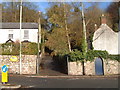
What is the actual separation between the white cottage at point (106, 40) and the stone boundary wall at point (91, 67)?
4.03m

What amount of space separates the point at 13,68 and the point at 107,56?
11.3m

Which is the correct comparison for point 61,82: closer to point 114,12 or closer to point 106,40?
point 106,40

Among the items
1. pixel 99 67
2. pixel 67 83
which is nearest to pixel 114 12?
pixel 99 67

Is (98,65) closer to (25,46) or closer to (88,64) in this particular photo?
(88,64)

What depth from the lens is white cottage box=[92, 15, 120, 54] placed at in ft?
81.7

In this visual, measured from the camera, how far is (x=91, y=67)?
20.8 m

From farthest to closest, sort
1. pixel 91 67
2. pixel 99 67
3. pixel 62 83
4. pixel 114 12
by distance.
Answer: pixel 114 12 < pixel 99 67 < pixel 91 67 < pixel 62 83

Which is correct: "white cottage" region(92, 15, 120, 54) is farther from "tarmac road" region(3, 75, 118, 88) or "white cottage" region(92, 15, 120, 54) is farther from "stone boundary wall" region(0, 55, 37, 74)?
"tarmac road" region(3, 75, 118, 88)

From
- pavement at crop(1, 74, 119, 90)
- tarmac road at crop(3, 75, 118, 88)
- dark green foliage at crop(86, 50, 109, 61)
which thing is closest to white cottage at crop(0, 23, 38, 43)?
dark green foliage at crop(86, 50, 109, 61)

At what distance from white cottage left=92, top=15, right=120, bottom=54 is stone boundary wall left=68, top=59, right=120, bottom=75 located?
159 inches

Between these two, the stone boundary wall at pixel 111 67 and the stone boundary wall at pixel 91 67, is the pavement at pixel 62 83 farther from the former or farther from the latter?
the stone boundary wall at pixel 111 67

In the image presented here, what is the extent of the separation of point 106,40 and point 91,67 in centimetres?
608

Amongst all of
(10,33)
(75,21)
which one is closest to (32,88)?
(75,21)

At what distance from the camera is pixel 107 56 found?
2112cm
